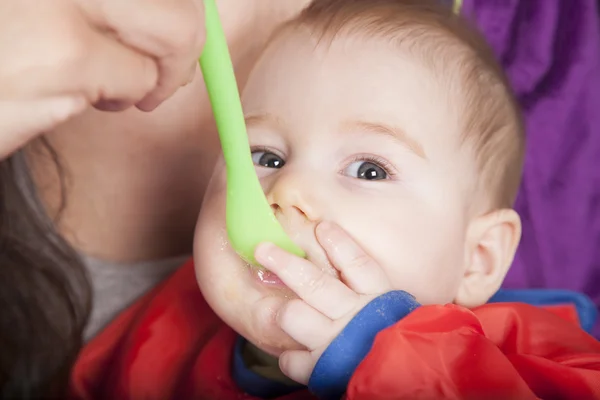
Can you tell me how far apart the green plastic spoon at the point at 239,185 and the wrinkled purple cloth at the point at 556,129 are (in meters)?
0.63

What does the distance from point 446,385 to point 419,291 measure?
0.15 m

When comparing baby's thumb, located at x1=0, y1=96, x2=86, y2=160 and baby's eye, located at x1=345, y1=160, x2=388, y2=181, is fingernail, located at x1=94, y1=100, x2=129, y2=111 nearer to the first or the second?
baby's thumb, located at x1=0, y1=96, x2=86, y2=160

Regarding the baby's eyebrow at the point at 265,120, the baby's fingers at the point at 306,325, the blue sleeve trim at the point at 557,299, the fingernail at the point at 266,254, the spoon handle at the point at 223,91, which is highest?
the spoon handle at the point at 223,91

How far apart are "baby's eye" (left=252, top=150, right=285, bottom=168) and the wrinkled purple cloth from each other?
563 mm

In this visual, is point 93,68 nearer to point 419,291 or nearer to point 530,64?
point 419,291

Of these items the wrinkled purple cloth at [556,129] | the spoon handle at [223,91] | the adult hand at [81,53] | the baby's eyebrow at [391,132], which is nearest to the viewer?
the adult hand at [81,53]

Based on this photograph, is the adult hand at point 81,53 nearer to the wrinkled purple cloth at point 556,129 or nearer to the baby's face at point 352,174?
the baby's face at point 352,174

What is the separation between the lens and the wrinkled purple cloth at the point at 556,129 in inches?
46.1

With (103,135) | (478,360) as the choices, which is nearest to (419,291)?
(478,360)

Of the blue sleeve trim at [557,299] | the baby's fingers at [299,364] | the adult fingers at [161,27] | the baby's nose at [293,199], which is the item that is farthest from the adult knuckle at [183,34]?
the blue sleeve trim at [557,299]

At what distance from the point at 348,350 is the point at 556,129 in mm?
735

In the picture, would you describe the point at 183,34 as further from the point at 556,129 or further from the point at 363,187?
the point at 556,129

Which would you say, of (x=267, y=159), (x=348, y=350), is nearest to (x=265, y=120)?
(x=267, y=159)

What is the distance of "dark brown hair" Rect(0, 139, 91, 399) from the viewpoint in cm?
99
